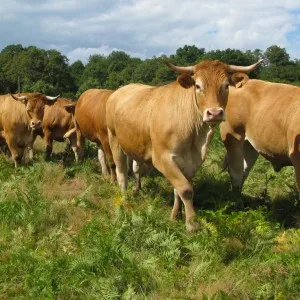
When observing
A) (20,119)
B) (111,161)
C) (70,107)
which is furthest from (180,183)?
(70,107)

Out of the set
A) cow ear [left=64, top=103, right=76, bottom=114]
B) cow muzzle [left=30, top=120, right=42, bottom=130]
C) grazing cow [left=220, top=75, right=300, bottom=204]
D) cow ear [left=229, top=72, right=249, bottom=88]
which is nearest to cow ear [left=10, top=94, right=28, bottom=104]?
cow muzzle [left=30, top=120, right=42, bottom=130]

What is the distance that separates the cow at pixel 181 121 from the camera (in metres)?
6.56

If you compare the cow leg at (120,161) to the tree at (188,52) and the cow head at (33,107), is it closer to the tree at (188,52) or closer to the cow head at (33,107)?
the cow head at (33,107)

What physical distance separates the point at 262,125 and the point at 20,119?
687 cm

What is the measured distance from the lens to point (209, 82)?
6531 mm

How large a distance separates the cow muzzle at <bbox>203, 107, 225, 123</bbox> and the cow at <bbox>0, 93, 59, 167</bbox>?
7086mm

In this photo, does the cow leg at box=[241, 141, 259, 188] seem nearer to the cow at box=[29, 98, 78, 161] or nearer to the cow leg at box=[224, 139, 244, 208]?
the cow leg at box=[224, 139, 244, 208]

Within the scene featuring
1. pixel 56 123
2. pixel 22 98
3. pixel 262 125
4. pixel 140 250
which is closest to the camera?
pixel 140 250

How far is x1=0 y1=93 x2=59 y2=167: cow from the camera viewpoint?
1260 cm

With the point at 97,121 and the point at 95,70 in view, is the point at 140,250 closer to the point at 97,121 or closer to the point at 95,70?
the point at 97,121

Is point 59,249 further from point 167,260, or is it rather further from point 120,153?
point 120,153

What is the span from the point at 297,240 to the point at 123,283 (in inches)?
91.7

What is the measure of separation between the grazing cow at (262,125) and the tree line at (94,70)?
4888 cm

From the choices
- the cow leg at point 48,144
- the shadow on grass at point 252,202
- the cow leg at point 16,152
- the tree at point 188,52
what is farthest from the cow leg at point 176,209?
the tree at point 188,52
